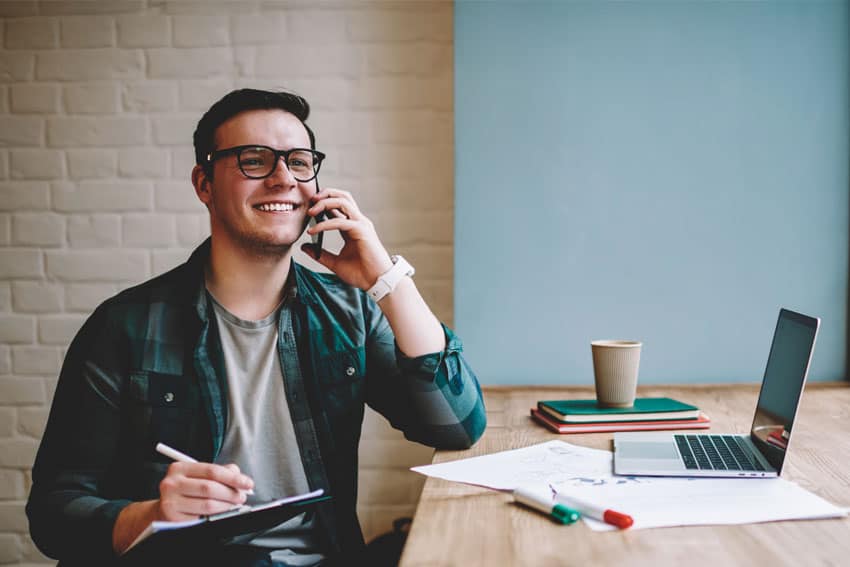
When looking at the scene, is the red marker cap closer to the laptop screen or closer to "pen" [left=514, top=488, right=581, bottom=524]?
"pen" [left=514, top=488, right=581, bottom=524]

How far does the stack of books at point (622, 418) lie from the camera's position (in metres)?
1.37

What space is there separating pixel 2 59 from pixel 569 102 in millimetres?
1554

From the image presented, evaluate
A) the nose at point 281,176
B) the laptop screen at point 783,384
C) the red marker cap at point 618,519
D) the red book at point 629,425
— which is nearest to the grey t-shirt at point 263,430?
the nose at point 281,176

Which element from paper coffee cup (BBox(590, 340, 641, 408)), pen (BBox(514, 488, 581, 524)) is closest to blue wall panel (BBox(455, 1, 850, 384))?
paper coffee cup (BBox(590, 340, 641, 408))

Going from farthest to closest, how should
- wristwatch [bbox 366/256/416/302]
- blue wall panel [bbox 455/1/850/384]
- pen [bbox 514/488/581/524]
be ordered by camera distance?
blue wall panel [bbox 455/1/850/384], wristwatch [bbox 366/256/416/302], pen [bbox 514/488/581/524]

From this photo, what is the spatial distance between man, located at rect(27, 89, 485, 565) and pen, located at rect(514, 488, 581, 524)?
322mm

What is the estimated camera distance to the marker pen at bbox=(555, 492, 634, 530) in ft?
2.87

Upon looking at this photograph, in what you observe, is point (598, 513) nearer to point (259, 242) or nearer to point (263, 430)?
point (263, 430)

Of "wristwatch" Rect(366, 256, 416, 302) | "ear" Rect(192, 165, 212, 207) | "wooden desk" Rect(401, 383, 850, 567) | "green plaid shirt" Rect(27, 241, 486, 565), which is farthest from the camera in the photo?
"ear" Rect(192, 165, 212, 207)

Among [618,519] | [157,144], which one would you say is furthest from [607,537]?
[157,144]

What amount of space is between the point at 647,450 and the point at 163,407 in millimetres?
791

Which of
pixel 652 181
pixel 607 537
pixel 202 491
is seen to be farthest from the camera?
pixel 652 181

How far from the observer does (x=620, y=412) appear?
1.40 meters

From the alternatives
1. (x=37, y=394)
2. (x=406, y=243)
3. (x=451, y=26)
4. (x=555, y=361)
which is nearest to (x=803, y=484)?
(x=555, y=361)
